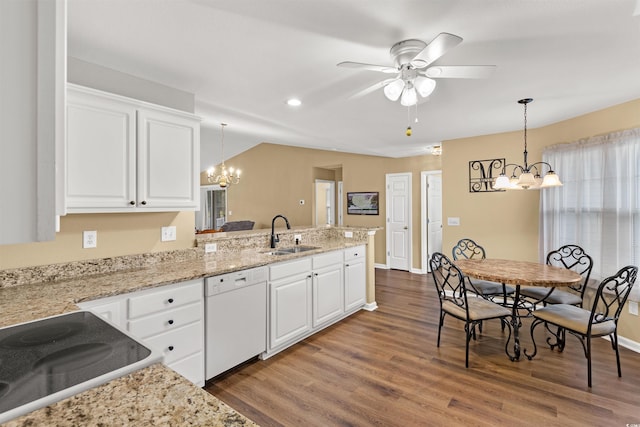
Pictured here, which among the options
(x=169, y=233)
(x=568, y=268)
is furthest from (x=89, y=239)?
(x=568, y=268)

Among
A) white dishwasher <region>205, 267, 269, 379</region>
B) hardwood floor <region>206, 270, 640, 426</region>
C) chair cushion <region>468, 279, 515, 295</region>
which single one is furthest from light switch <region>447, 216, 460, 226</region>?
white dishwasher <region>205, 267, 269, 379</region>

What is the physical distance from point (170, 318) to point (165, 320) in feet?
0.10

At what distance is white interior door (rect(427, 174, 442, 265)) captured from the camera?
6.09 metres

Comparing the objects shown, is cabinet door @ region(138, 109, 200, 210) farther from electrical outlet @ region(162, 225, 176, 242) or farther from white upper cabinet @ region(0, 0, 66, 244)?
white upper cabinet @ region(0, 0, 66, 244)

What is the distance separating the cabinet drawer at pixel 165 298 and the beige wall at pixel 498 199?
384 centimetres

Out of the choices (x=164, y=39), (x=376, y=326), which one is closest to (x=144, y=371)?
(x=164, y=39)

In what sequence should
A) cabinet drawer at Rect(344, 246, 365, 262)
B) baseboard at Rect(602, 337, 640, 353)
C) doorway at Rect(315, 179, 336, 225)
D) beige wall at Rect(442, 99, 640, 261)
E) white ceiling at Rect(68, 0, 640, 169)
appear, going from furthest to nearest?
doorway at Rect(315, 179, 336, 225) → beige wall at Rect(442, 99, 640, 261) → cabinet drawer at Rect(344, 246, 365, 262) → baseboard at Rect(602, 337, 640, 353) → white ceiling at Rect(68, 0, 640, 169)

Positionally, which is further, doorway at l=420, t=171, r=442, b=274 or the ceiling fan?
doorway at l=420, t=171, r=442, b=274

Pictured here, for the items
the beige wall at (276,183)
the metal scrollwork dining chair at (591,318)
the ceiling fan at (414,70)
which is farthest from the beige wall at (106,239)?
the beige wall at (276,183)

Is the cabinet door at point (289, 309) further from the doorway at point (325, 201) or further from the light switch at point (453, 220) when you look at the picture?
the doorway at point (325, 201)

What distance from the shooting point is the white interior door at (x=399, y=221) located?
6246 millimetres

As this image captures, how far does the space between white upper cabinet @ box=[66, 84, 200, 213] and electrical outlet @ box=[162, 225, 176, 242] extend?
11.2 inches

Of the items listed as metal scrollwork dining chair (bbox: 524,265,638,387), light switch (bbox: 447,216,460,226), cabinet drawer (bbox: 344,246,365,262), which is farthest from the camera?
light switch (bbox: 447,216,460,226)

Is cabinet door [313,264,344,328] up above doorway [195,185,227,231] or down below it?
below
